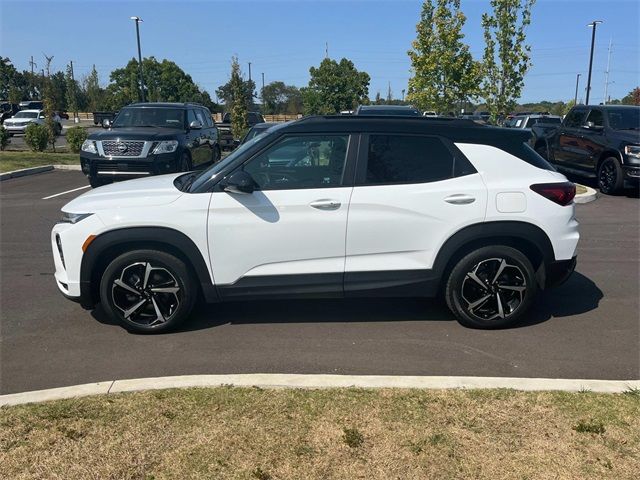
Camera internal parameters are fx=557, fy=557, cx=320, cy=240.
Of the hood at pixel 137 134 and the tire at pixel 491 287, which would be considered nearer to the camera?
the tire at pixel 491 287

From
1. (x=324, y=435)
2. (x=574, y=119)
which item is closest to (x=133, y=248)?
(x=324, y=435)

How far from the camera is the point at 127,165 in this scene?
453 inches

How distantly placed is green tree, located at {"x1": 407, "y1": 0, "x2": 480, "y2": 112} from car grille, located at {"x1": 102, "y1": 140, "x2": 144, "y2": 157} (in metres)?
11.6

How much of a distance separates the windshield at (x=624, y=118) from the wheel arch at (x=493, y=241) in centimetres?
916

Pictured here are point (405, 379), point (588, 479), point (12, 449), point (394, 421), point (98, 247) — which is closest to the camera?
point (588, 479)

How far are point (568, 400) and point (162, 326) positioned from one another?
3128 millimetres

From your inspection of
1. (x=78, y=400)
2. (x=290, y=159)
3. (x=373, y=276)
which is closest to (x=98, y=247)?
(x=78, y=400)

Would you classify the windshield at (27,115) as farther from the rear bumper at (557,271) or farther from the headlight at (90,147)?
the rear bumper at (557,271)

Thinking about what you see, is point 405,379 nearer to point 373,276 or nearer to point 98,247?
point 373,276

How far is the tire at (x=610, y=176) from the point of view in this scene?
464 inches

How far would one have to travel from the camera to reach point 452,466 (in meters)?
2.85

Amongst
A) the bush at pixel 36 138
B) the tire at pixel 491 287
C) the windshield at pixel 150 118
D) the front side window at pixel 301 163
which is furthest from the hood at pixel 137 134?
the bush at pixel 36 138

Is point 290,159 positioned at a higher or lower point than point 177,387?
higher

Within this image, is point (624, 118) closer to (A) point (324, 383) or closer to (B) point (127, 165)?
(B) point (127, 165)
